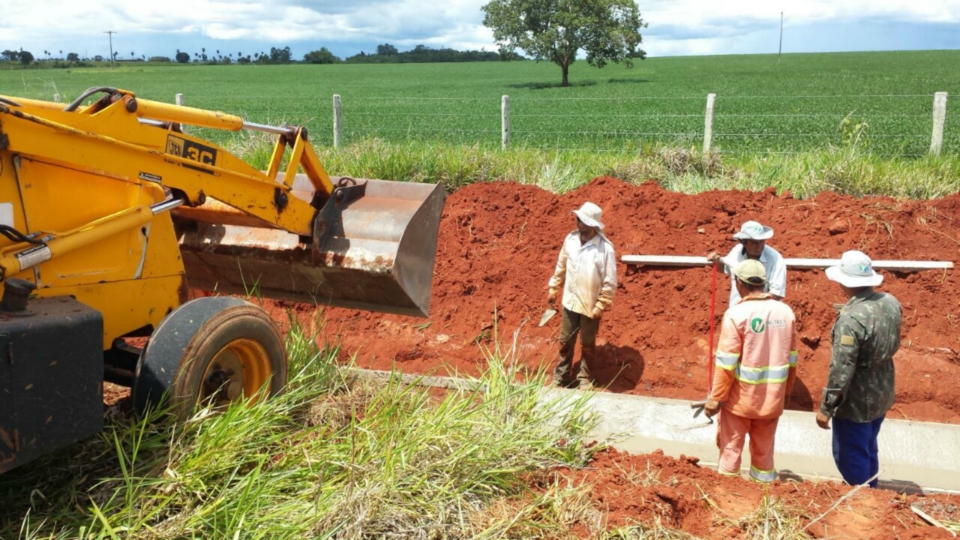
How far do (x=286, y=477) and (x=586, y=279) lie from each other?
371cm

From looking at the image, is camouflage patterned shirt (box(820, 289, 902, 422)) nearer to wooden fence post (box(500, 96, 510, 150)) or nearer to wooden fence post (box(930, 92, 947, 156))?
wooden fence post (box(930, 92, 947, 156))

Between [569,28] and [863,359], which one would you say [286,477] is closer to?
[863,359]

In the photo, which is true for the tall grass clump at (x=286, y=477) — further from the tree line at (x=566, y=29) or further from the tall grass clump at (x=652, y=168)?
the tree line at (x=566, y=29)

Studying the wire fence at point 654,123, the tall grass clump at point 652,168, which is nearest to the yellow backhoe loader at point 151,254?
the tall grass clump at point 652,168

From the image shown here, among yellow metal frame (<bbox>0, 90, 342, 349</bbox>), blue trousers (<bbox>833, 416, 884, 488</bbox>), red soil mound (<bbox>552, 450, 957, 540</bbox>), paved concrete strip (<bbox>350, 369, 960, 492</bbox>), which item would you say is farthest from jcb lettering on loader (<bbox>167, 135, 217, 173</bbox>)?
blue trousers (<bbox>833, 416, 884, 488</bbox>)

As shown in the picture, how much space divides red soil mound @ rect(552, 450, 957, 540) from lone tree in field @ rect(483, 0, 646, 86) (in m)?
39.5

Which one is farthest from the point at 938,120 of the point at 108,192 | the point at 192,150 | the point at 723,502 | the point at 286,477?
the point at 108,192

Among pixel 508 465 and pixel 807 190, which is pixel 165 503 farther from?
pixel 807 190

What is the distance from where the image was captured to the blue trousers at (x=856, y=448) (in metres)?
5.77

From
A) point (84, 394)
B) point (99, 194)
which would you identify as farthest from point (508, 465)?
point (99, 194)

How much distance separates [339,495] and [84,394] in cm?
120

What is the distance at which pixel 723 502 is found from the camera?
4582 mm

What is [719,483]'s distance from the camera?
4852mm

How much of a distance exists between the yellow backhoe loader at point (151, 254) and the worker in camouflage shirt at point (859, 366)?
2.80m
